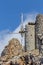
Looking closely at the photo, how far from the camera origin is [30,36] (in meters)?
61.8

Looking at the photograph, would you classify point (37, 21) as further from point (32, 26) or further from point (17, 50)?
point (17, 50)

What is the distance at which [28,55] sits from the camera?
52.1m

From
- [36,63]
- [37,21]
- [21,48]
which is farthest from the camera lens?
[21,48]

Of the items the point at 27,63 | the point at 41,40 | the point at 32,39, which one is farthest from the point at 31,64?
the point at 32,39

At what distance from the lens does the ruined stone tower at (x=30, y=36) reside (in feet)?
200

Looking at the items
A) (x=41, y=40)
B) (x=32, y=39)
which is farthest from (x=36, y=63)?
(x=32, y=39)

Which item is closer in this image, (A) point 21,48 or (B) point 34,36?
(B) point 34,36

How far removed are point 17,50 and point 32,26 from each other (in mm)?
4612

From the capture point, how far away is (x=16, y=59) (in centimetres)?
5172

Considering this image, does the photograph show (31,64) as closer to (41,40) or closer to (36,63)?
(36,63)

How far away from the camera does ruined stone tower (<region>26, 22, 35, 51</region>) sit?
60.9 meters

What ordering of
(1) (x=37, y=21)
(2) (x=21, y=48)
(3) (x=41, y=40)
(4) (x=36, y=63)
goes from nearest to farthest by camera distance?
(4) (x=36, y=63), (3) (x=41, y=40), (1) (x=37, y=21), (2) (x=21, y=48)

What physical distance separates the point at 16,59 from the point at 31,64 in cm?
189

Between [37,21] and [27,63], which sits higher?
[37,21]
